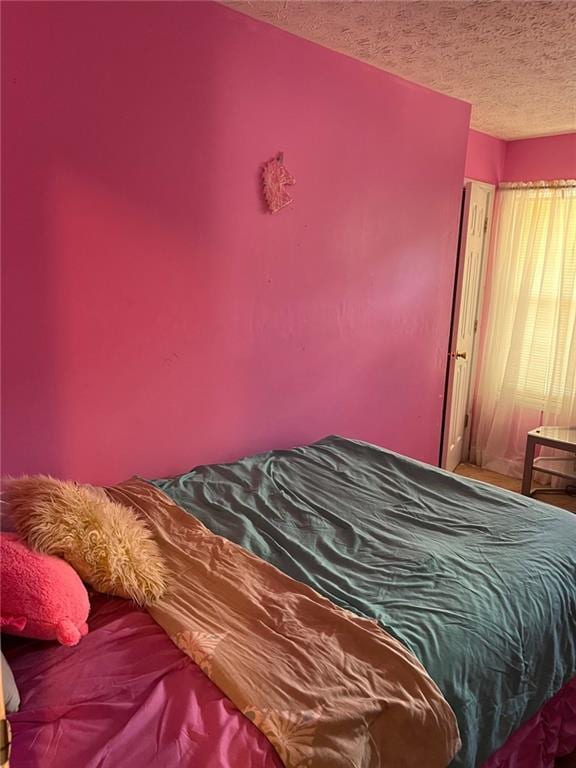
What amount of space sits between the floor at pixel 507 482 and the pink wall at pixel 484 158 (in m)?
2.10

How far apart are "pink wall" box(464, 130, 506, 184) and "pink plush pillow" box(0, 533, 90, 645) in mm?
3573

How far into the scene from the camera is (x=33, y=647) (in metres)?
1.36

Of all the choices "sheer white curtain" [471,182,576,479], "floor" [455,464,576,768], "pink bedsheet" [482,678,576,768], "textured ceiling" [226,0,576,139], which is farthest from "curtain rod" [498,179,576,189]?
"pink bedsheet" [482,678,576,768]

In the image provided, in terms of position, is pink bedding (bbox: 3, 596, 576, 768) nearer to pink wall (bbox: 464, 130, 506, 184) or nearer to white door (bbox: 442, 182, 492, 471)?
white door (bbox: 442, 182, 492, 471)

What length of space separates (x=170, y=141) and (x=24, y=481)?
1325 mm

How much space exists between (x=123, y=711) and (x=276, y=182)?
2.09m

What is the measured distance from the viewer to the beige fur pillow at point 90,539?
4.92ft

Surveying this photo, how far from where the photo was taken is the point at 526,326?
13.9 ft

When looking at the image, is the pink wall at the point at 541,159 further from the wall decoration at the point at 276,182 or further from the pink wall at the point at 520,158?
the wall decoration at the point at 276,182

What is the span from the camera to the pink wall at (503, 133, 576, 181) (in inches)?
155

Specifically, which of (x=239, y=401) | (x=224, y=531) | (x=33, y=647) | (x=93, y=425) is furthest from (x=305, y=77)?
(x=33, y=647)

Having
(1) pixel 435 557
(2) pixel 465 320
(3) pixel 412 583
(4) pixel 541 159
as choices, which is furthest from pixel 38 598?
(4) pixel 541 159

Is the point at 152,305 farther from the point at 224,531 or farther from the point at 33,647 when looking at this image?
the point at 33,647

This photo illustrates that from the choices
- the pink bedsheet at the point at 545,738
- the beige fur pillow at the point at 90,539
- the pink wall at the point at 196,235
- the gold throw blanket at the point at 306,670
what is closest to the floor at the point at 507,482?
the pink wall at the point at 196,235
